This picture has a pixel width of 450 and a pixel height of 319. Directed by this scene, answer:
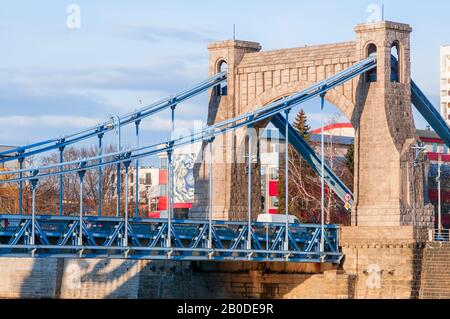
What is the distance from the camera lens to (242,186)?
245 ft

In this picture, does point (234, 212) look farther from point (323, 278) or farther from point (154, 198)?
point (154, 198)

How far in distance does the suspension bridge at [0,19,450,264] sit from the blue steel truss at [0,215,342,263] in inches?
1.8

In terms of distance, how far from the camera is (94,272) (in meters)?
79.6

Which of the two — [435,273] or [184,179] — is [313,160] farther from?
[184,179]

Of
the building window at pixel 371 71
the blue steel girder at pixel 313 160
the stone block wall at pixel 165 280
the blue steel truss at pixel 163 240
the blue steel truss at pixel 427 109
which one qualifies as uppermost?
the building window at pixel 371 71

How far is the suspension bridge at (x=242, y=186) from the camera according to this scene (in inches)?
2426

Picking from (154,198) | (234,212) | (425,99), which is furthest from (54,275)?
(154,198)

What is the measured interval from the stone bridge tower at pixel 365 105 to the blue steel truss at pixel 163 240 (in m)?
2.84

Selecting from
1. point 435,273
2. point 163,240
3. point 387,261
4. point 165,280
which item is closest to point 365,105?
point 387,261

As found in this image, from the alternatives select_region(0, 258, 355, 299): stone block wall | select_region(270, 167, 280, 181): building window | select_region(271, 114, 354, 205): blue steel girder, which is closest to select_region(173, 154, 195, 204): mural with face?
select_region(270, 167, 280, 181): building window

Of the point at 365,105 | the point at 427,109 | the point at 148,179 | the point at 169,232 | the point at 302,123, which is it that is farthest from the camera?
the point at 148,179

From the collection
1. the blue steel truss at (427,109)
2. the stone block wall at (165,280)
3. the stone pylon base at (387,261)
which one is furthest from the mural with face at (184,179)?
the stone pylon base at (387,261)

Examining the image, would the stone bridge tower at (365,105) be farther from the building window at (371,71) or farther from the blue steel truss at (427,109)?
the blue steel truss at (427,109)

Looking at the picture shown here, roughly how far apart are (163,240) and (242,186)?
→ 11085mm
